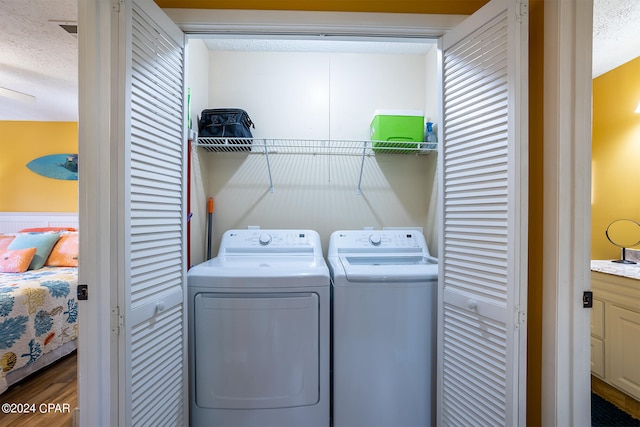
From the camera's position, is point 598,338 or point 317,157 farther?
point 317,157

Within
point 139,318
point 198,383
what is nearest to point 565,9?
point 139,318

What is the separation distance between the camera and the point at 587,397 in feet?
3.34

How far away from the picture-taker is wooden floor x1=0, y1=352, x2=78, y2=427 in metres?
1.66

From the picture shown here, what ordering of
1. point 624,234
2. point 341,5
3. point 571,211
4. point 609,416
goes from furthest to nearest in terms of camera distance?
point 624,234, point 609,416, point 341,5, point 571,211

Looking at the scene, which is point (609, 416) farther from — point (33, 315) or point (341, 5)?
point (33, 315)

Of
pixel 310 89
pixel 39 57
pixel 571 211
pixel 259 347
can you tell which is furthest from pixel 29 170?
pixel 571 211

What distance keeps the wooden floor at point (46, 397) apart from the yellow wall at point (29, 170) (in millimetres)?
2350

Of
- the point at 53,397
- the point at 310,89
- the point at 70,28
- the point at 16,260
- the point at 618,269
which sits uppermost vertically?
the point at 70,28

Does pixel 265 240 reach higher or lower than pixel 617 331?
higher

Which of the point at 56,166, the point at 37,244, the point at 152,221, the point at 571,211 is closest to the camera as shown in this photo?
the point at 571,211

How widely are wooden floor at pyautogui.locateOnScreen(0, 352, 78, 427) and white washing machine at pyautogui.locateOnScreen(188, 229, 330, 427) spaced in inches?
41.4

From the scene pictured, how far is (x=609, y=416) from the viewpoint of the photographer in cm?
159

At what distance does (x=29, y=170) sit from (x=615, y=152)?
254 inches

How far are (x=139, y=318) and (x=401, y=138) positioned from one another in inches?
71.4
